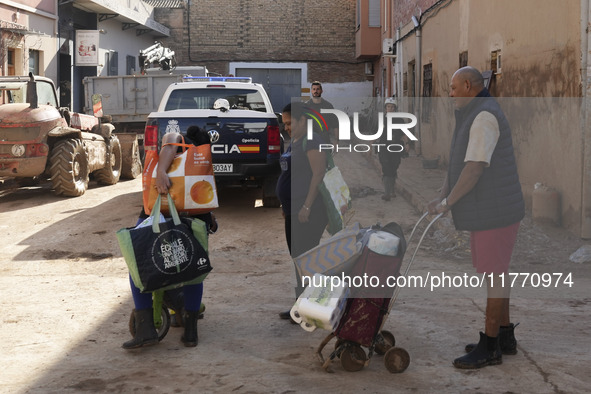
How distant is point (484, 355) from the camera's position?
4.48 meters

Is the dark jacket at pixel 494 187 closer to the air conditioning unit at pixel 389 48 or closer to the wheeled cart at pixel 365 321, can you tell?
the wheeled cart at pixel 365 321

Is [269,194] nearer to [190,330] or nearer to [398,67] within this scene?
[190,330]

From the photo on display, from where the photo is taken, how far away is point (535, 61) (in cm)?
959

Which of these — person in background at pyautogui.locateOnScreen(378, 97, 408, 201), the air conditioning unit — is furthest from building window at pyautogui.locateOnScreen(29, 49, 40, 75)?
person in background at pyautogui.locateOnScreen(378, 97, 408, 201)

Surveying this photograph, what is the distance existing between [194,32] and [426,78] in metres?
18.1

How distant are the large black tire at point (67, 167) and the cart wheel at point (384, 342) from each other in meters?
8.28

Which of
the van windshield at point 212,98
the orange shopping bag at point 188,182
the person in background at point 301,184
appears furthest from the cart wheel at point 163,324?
the van windshield at point 212,98

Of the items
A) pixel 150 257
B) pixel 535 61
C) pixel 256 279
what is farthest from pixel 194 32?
pixel 150 257

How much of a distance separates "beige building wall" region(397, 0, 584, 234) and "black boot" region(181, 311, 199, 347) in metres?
4.89

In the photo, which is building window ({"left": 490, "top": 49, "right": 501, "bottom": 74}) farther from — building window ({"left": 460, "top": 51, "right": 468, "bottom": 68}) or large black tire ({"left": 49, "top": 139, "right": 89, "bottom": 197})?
large black tire ({"left": 49, "top": 139, "right": 89, "bottom": 197})

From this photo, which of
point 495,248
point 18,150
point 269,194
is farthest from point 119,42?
point 495,248

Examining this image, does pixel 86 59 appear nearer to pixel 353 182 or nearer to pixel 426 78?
pixel 426 78

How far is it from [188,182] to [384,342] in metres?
1.63

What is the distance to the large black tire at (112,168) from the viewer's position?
1377 centimetres
